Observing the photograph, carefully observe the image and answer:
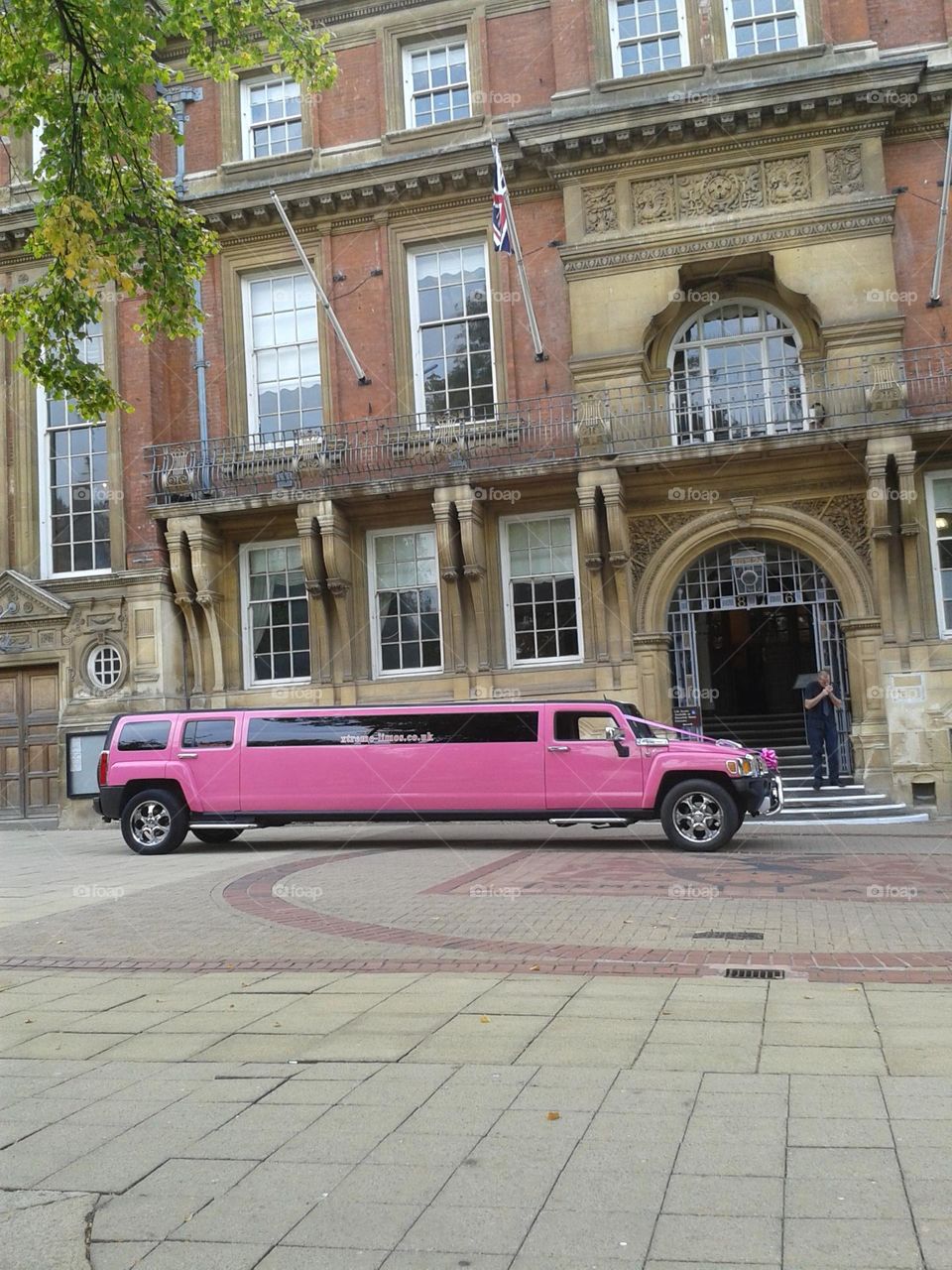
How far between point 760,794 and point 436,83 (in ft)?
49.1

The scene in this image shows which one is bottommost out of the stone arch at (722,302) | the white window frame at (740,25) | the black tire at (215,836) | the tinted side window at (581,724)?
the black tire at (215,836)

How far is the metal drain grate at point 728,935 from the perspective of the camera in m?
8.05

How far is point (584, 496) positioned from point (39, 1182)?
50.9ft

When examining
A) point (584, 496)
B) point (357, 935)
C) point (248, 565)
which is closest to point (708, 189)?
point (584, 496)

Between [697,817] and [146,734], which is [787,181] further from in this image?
[146,734]

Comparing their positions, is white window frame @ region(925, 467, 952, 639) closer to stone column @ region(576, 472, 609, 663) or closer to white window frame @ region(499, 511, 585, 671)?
stone column @ region(576, 472, 609, 663)

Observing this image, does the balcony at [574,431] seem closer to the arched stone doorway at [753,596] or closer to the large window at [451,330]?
the large window at [451,330]

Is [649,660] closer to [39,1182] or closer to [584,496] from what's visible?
[584,496]

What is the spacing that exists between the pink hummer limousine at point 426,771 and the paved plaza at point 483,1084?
12.1 feet


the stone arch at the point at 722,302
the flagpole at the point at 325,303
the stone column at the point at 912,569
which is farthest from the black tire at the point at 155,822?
the stone column at the point at 912,569

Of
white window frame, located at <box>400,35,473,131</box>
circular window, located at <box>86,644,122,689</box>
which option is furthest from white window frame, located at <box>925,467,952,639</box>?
circular window, located at <box>86,644,122,689</box>

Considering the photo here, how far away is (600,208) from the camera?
1969 cm

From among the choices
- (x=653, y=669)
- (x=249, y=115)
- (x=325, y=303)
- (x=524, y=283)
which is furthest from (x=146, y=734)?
(x=249, y=115)

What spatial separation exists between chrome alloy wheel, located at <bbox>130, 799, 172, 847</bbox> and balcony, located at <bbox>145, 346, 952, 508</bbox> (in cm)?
661
